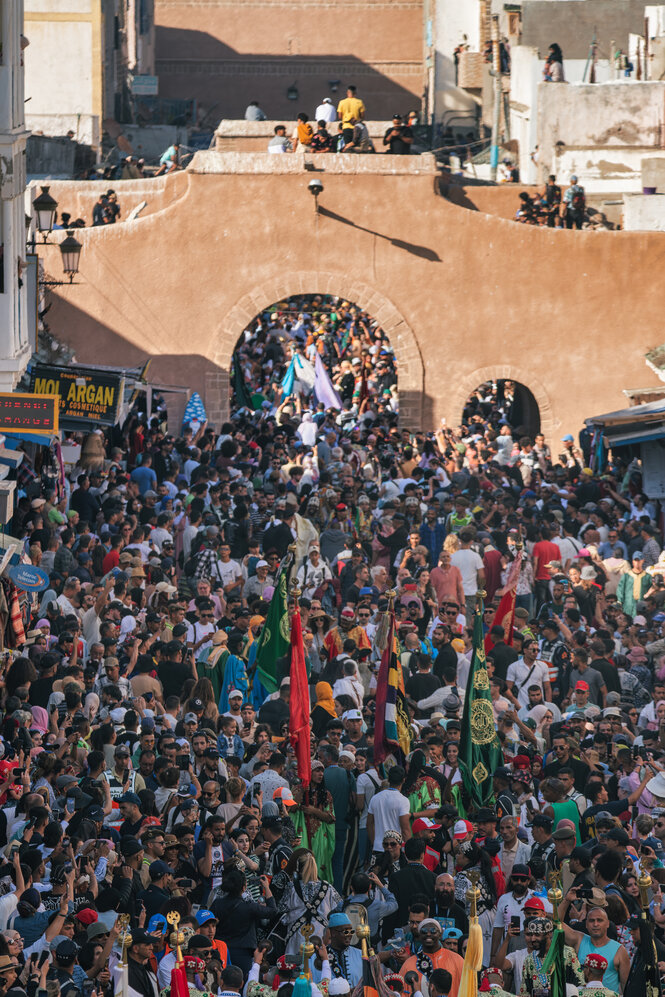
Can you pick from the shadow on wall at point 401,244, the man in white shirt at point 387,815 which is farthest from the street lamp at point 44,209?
the man in white shirt at point 387,815

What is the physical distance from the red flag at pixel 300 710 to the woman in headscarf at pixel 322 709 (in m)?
0.55

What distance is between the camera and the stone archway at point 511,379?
2780cm

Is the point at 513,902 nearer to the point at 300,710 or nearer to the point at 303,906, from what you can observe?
the point at 303,906

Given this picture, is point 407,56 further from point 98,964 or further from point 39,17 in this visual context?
point 98,964

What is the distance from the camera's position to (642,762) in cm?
1338

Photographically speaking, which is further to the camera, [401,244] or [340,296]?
[340,296]

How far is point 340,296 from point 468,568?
1028 centimetres

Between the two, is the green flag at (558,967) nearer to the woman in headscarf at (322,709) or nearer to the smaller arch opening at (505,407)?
the woman in headscarf at (322,709)

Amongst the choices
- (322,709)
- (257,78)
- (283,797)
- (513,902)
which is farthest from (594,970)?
(257,78)

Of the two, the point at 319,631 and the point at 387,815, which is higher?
the point at 319,631

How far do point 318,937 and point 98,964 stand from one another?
4.47 ft

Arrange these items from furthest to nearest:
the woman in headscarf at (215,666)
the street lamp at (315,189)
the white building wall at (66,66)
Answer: the white building wall at (66,66), the street lamp at (315,189), the woman in headscarf at (215,666)

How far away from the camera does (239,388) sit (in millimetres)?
28875

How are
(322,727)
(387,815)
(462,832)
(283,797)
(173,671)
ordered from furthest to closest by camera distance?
(173,671), (322,727), (283,797), (387,815), (462,832)
